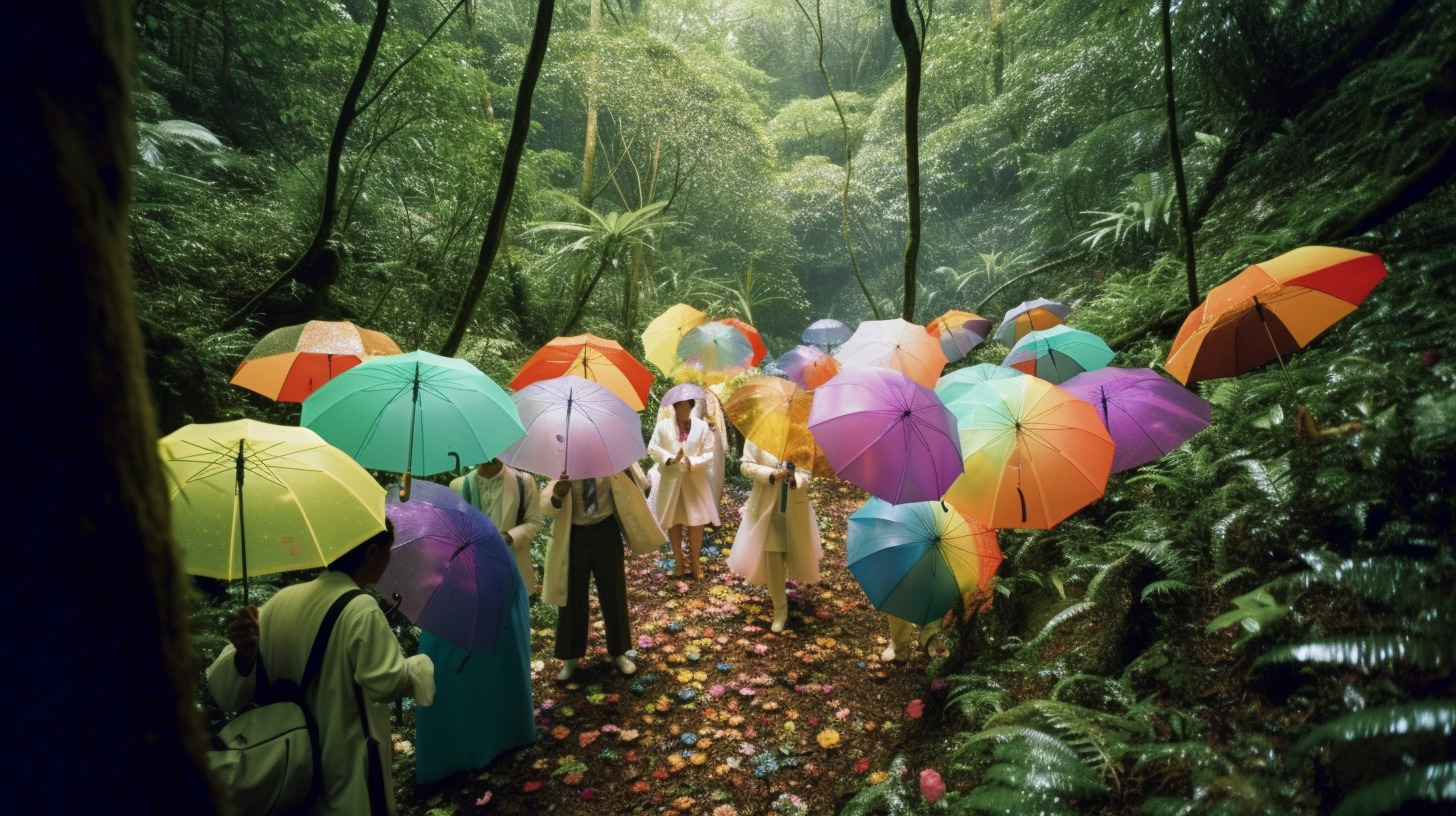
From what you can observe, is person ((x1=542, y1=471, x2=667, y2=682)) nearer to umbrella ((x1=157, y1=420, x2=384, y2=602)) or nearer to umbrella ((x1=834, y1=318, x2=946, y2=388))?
umbrella ((x1=157, y1=420, x2=384, y2=602))

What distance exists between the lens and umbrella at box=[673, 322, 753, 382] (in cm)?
820

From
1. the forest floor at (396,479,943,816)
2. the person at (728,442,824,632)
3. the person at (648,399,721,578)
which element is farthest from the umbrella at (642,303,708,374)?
the forest floor at (396,479,943,816)

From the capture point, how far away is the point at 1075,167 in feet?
36.1

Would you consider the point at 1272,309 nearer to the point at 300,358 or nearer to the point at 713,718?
the point at 713,718

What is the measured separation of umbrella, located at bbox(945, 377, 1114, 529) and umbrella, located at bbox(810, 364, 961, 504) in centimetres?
27

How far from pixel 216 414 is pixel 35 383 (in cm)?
522

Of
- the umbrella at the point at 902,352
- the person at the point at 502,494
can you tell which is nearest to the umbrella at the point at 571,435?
the person at the point at 502,494

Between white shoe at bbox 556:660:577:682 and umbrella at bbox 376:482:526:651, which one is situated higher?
umbrella at bbox 376:482:526:651

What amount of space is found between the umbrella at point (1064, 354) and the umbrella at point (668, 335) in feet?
14.9

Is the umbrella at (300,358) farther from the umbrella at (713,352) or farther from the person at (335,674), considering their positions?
the umbrella at (713,352)

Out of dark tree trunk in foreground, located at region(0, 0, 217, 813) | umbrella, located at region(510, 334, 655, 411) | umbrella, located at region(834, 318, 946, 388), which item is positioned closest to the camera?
dark tree trunk in foreground, located at region(0, 0, 217, 813)

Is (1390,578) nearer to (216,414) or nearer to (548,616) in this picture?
(548,616)

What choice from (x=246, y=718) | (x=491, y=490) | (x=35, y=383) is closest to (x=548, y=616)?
(x=491, y=490)

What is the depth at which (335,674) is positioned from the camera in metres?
2.09
